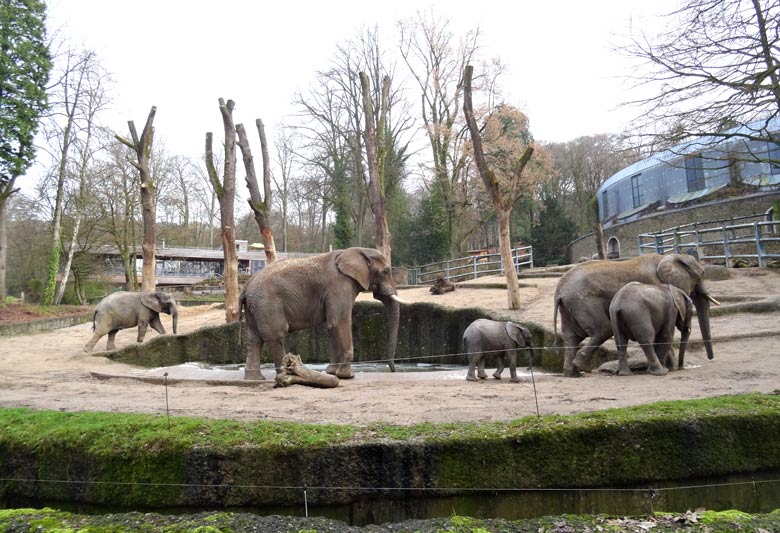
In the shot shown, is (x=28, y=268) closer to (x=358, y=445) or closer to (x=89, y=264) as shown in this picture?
(x=89, y=264)

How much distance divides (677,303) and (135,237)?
121 ft

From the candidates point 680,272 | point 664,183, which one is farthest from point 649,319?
point 664,183

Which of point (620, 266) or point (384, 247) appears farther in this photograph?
point (384, 247)

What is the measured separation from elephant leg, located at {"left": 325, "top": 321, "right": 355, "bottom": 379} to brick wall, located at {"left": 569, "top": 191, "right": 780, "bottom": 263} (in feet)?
76.2

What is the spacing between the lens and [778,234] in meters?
21.1

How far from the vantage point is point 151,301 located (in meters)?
16.7

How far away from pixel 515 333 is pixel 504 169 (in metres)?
28.3

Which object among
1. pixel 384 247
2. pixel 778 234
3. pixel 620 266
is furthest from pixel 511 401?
pixel 778 234

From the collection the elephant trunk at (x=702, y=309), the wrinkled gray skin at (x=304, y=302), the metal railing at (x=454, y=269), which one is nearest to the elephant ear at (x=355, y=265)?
the wrinkled gray skin at (x=304, y=302)

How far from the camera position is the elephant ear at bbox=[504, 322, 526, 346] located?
9.47m

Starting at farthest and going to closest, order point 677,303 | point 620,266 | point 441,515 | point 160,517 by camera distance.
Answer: point 620,266
point 677,303
point 441,515
point 160,517

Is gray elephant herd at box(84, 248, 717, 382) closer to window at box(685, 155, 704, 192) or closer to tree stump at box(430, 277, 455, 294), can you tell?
tree stump at box(430, 277, 455, 294)

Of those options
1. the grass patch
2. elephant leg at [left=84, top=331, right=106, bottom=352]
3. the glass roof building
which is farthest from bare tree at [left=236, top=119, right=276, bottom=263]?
the glass roof building

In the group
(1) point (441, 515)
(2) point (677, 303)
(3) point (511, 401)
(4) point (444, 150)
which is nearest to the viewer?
(1) point (441, 515)
